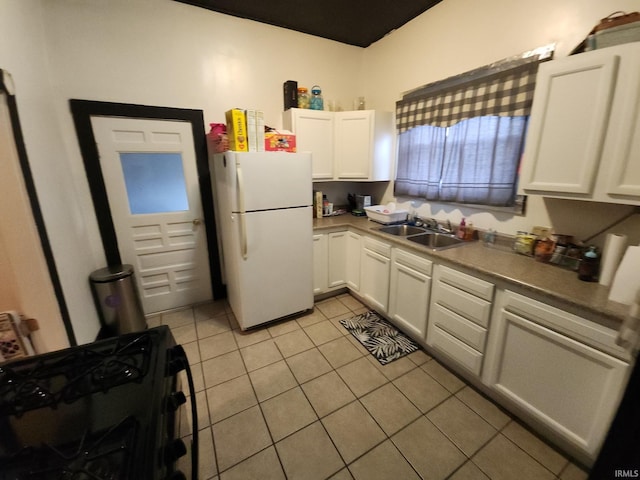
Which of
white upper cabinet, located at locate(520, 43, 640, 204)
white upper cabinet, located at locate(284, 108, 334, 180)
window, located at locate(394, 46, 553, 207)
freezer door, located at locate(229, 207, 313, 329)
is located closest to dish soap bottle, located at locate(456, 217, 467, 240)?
window, located at locate(394, 46, 553, 207)

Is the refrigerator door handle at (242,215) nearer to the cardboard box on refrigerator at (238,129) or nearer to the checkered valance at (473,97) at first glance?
the cardboard box on refrigerator at (238,129)

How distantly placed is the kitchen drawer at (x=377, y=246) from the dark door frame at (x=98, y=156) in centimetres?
163

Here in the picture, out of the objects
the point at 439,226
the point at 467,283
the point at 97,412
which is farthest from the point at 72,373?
the point at 439,226

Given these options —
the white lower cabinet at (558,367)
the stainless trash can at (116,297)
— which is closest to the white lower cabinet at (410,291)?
the white lower cabinet at (558,367)

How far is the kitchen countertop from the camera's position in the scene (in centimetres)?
117

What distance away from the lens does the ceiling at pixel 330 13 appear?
2310 millimetres

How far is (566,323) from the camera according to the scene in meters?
1.26

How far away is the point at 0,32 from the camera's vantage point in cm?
138

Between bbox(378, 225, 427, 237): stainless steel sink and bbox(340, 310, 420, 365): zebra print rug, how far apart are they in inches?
34.3

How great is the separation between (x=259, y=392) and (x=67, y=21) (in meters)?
3.13

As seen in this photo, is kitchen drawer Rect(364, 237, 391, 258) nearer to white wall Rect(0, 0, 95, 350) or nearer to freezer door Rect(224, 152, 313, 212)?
freezer door Rect(224, 152, 313, 212)

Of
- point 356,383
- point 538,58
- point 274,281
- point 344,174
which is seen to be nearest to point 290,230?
point 274,281

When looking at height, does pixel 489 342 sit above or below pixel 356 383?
above

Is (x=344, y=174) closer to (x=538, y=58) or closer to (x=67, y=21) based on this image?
(x=538, y=58)
